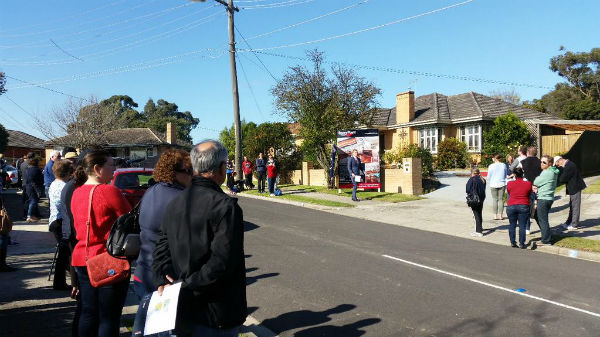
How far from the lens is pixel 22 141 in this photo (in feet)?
191

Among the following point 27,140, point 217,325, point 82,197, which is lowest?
point 217,325

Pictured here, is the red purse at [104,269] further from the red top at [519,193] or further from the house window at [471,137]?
the house window at [471,137]

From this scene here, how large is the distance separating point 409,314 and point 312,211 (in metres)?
9.64

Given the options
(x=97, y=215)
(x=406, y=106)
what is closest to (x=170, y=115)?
(x=406, y=106)

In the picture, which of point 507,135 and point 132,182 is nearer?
point 132,182

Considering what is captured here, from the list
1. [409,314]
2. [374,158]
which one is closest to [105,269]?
[409,314]

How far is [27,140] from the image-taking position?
5994 cm

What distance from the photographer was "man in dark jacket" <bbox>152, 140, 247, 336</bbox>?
2.51 meters

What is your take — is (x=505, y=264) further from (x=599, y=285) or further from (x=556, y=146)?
(x=556, y=146)

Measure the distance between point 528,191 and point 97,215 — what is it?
8806 mm

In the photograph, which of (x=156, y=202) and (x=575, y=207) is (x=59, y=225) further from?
(x=575, y=207)

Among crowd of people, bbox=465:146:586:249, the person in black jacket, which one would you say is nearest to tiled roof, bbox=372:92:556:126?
crowd of people, bbox=465:146:586:249

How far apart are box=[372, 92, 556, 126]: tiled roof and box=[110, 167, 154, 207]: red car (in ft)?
71.8

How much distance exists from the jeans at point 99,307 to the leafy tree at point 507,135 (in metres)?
26.1
